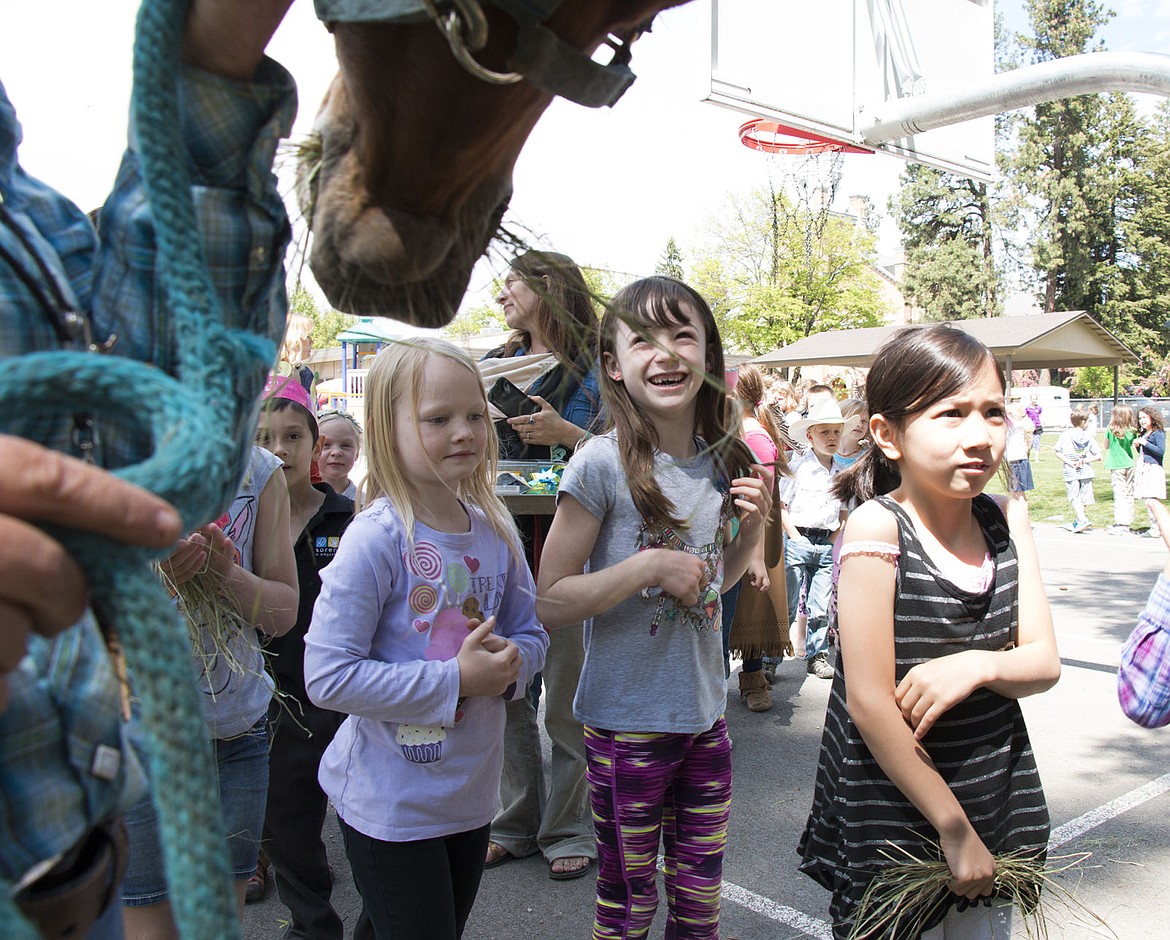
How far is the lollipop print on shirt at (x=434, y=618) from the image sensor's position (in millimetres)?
1941

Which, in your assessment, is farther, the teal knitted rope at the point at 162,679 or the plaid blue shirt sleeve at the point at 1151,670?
the plaid blue shirt sleeve at the point at 1151,670

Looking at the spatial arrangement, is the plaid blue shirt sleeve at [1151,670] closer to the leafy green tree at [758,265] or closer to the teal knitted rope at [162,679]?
the leafy green tree at [758,265]

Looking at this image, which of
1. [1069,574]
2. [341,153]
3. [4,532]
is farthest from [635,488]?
[1069,574]

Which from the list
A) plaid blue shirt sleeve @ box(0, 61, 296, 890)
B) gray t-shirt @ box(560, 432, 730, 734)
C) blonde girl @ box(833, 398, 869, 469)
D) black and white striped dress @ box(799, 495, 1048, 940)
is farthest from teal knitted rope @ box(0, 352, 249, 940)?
blonde girl @ box(833, 398, 869, 469)

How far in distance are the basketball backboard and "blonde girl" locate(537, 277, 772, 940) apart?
146 inches

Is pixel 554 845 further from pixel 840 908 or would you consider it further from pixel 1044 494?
pixel 1044 494

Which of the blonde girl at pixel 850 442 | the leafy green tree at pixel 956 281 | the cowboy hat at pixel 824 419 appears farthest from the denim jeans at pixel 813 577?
the leafy green tree at pixel 956 281

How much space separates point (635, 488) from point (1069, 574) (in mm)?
8092

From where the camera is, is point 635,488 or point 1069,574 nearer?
point 635,488

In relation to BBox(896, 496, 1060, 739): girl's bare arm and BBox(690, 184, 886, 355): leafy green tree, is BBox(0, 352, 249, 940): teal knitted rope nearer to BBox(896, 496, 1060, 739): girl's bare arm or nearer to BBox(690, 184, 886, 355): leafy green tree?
BBox(896, 496, 1060, 739): girl's bare arm

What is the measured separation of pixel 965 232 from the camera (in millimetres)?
44750

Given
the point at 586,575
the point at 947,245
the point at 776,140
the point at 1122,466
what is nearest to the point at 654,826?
the point at 586,575

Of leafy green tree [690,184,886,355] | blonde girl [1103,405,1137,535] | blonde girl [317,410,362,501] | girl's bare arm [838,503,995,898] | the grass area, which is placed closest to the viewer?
girl's bare arm [838,503,995,898]

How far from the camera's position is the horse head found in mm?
858
